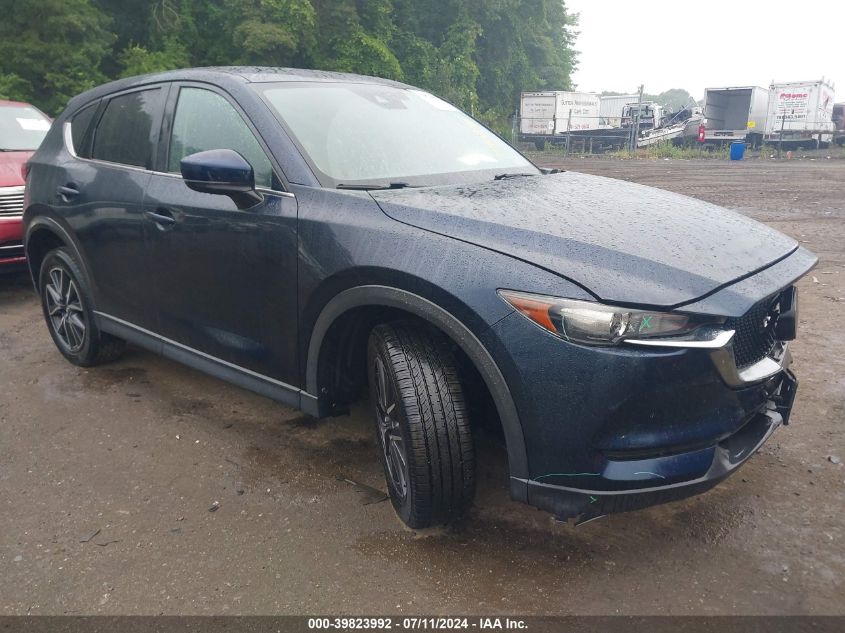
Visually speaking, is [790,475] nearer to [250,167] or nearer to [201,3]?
[250,167]

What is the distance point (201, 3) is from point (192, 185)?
31116mm

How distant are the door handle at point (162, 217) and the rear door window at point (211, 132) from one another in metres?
0.22

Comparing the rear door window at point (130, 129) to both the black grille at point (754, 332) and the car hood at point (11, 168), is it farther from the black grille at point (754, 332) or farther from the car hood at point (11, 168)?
the black grille at point (754, 332)

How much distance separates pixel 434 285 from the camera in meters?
2.32

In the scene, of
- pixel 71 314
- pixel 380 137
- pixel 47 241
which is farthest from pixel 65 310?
pixel 380 137

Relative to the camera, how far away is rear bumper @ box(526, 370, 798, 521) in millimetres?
2154

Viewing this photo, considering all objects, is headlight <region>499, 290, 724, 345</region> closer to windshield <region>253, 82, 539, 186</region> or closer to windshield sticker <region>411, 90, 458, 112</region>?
windshield <region>253, 82, 539, 186</region>

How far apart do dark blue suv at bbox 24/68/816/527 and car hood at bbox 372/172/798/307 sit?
0.04 feet

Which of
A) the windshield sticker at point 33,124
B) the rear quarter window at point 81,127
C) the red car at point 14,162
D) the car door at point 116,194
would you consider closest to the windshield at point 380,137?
the car door at point 116,194

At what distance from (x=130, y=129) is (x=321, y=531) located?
2442 millimetres

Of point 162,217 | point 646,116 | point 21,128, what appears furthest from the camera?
point 646,116

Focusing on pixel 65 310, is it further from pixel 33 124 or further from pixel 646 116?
pixel 646 116

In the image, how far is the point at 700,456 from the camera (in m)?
2.20

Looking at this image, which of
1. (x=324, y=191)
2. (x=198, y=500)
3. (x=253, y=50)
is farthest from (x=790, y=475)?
(x=253, y=50)
